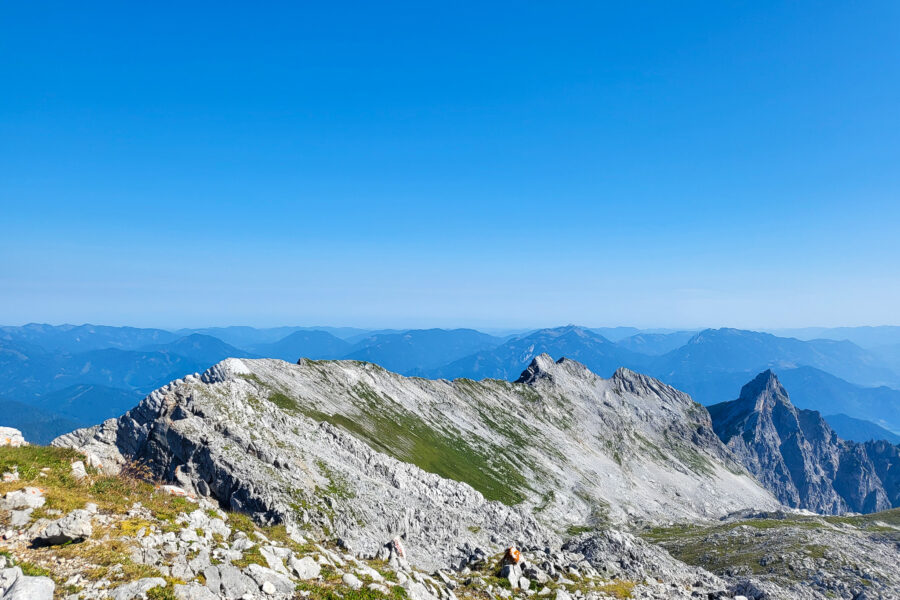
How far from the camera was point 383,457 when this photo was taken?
73.6 meters

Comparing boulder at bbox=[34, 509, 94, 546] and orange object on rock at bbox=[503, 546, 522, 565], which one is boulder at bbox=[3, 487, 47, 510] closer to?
boulder at bbox=[34, 509, 94, 546]

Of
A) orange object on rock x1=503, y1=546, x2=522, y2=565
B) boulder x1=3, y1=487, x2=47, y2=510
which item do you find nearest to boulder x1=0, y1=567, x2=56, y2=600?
boulder x1=3, y1=487, x2=47, y2=510

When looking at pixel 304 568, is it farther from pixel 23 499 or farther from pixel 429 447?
pixel 429 447

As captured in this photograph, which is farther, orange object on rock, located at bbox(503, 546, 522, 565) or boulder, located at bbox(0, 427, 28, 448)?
orange object on rock, located at bbox(503, 546, 522, 565)

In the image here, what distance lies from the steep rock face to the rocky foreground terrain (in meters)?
0.37

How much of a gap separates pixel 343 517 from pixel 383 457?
21.3 metres

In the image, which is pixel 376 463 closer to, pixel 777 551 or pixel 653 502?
pixel 777 551

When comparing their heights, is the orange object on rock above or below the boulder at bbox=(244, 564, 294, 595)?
below

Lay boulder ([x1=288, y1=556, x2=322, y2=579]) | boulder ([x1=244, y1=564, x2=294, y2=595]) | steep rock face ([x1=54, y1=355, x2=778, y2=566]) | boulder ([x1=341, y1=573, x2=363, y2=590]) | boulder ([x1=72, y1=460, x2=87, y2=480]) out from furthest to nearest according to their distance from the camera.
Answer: steep rock face ([x1=54, y1=355, x2=778, y2=566]) < boulder ([x1=72, y1=460, x2=87, y2=480]) < boulder ([x1=341, y1=573, x2=363, y2=590]) < boulder ([x1=288, y1=556, x2=322, y2=579]) < boulder ([x1=244, y1=564, x2=294, y2=595])

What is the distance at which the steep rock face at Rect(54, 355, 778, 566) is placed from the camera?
50.8m

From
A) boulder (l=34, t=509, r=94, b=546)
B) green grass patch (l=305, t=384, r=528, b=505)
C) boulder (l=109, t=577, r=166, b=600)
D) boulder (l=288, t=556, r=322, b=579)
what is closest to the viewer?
boulder (l=109, t=577, r=166, b=600)

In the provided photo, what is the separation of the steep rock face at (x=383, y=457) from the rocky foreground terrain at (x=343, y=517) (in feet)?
1.21

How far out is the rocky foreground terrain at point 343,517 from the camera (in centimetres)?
1814

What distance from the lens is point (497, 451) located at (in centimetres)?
14188
